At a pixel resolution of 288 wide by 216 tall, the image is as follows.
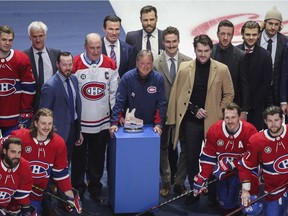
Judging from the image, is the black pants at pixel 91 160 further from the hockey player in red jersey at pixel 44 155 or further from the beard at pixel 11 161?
the beard at pixel 11 161

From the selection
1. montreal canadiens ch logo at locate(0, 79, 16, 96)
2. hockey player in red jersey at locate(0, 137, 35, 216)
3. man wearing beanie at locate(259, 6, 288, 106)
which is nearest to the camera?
hockey player in red jersey at locate(0, 137, 35, 216)

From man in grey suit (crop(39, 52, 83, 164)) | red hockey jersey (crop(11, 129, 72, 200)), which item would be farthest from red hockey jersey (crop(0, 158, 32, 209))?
man in grey suit (crop(39, 52, 83, 164))

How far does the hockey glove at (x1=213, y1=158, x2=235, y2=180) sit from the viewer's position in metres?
5.88

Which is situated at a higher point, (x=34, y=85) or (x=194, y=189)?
(x=34, y=85)

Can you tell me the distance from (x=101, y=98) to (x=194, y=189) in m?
1.01

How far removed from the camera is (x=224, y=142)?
585 centimetres

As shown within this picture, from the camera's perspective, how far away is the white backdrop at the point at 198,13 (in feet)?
31.6

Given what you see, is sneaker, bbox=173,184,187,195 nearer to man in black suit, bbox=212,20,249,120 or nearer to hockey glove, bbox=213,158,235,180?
hockey glove, bbox=213,158,235,180

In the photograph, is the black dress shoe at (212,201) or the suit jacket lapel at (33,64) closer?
the suit jacket lapel at (33,64)

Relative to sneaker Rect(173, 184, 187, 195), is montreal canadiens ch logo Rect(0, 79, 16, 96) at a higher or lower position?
higher

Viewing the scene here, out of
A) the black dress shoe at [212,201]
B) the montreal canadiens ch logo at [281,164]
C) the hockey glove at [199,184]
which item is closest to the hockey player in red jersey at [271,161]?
the montreal canadiens ch logo at [281,164]

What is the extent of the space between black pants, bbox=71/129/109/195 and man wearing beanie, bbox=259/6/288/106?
1.46 m

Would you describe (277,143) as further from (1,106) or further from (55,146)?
(1,106)

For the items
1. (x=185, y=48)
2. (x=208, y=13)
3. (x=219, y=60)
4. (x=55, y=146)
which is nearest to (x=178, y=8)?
(x=208, y=13)
